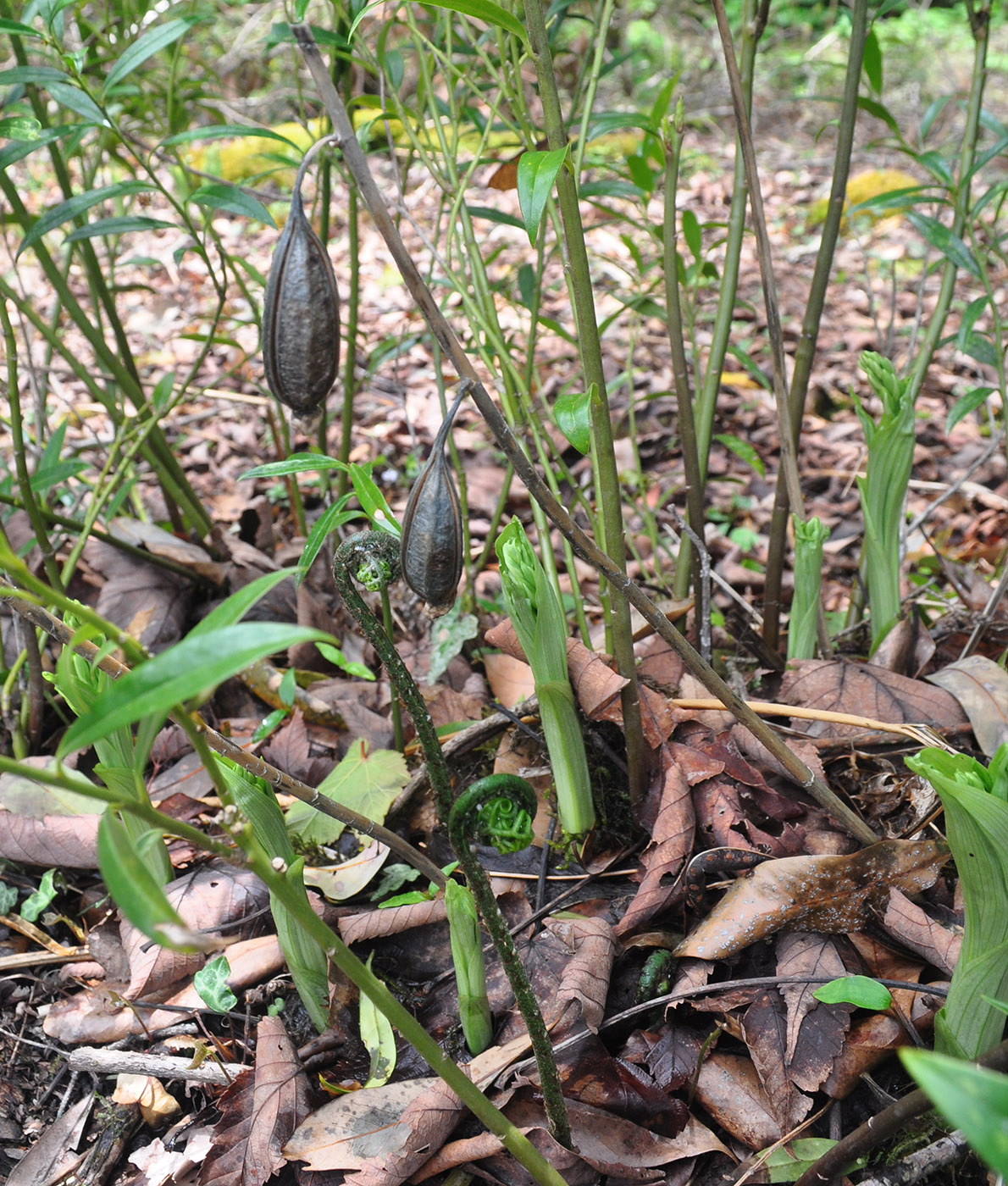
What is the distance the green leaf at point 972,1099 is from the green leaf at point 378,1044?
88cm

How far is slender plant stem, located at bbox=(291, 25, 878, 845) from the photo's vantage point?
643mm

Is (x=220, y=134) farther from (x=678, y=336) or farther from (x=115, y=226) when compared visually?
(x=678, y=336)

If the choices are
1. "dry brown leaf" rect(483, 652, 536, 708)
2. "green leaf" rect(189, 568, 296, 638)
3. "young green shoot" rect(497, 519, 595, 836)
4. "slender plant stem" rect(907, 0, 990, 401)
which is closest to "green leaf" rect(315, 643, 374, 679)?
"dry brown leaf" rect(483, 652, 536, 708)

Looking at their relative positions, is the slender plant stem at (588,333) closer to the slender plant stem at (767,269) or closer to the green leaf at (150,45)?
the slender plant stem at (767,269)

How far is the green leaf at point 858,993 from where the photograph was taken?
94 cm

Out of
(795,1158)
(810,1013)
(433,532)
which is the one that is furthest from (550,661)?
(795,1158)

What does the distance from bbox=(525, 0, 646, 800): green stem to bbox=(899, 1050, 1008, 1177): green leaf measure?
711mm

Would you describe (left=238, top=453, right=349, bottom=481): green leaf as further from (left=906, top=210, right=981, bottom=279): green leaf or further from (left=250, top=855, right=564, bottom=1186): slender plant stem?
(left=906, top=210, right=981, bottom=279): green leaf

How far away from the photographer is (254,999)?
131cm

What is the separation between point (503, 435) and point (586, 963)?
746 mm

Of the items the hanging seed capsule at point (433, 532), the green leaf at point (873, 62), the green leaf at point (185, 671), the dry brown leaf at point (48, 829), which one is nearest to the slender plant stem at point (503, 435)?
the hanging seed capsule at point (433, 532)

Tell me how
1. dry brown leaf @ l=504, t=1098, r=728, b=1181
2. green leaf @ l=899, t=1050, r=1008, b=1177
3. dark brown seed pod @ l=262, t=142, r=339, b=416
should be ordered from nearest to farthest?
green leaf @ l=899, t=1050, r=1008, b=1177 → dark brown seed pod @ l=262, t=142, r=339, b=416 → dry brown leaf @ l=504, t=1098, r=728, b=1181

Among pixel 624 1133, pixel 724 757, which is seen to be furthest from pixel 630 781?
pixel 624 1133

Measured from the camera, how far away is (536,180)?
2.68 feet
